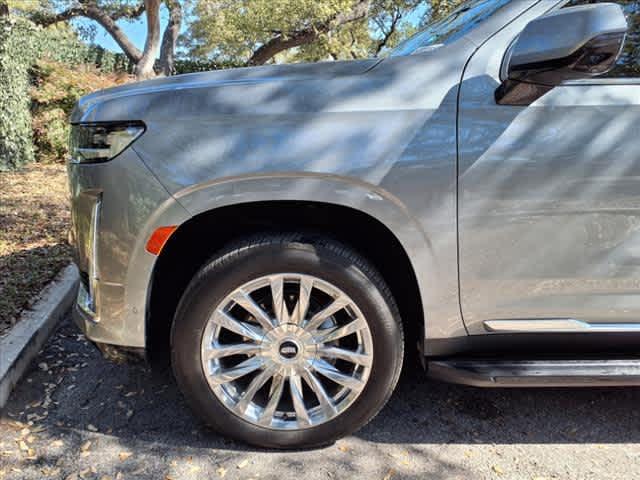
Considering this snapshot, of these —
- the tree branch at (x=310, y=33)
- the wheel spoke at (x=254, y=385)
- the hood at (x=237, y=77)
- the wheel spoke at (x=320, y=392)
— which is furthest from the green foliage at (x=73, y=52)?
the wheel spoke at (x=320, y=392)

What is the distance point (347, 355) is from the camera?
2.13 meters

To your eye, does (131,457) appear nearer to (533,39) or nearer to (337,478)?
(337,478)

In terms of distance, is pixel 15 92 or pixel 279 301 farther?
pixel 15 92

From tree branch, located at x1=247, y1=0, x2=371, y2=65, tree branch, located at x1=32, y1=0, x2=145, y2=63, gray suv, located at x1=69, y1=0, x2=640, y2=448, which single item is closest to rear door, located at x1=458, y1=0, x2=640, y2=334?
gray suv, located at x1=69, y1=0, x2=640, y2=448

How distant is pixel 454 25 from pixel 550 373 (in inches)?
61.8

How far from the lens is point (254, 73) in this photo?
6.98 ft

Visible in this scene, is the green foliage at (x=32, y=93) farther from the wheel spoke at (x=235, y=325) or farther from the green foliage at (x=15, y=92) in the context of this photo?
the wheel spoke at (x=235, y=325)

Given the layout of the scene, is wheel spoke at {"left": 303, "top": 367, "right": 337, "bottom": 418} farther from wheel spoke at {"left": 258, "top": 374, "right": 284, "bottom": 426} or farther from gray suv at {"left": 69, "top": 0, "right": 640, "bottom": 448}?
wheel spoke at {"left": 258, "top": 374, "right": 284, "bottom": 426}

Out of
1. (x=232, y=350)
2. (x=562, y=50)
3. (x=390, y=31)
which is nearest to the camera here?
(x=562, y=50)

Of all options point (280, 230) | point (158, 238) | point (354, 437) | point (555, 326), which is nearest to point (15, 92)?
point (158, 238)

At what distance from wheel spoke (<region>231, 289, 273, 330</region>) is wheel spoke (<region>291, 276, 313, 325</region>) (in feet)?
0.37

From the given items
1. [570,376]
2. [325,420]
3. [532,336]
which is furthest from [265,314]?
[570,376]

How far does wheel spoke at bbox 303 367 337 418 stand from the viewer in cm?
216

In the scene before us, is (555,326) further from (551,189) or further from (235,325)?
(235,325)
